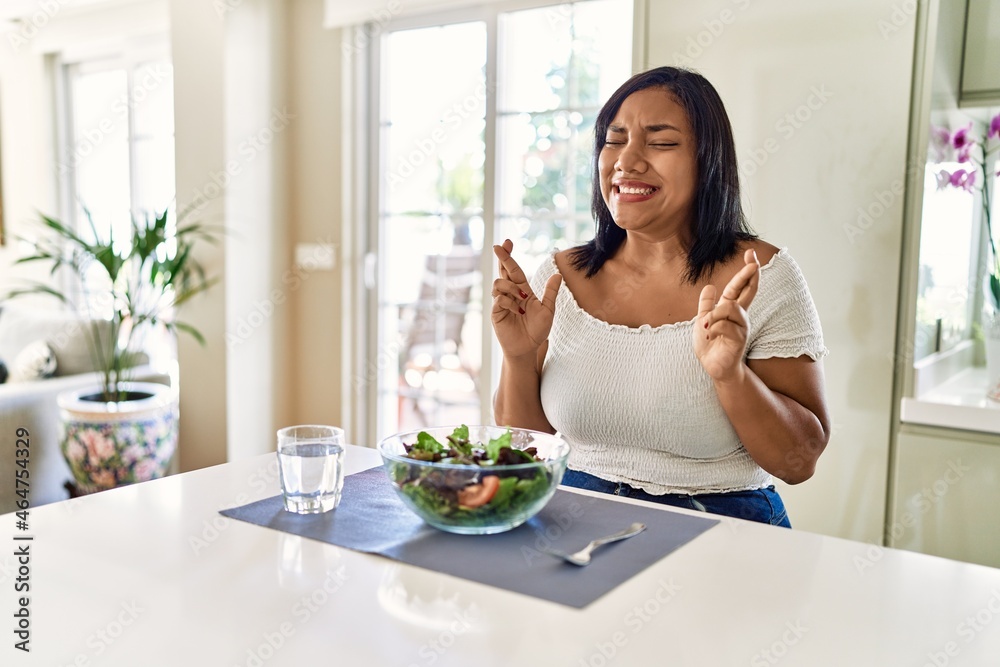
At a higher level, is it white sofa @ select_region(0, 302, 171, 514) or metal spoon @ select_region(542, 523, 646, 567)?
metal spoon @ select_region(542, 523, 646, 567)

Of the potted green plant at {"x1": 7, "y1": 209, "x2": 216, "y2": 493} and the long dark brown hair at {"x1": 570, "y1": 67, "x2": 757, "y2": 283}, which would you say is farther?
the potted green plant at {"x1": 7, "y1": 209, "x2": 216, "y2": 493}

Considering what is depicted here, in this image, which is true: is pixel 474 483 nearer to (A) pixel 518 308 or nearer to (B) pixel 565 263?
(A) pixel 518 308

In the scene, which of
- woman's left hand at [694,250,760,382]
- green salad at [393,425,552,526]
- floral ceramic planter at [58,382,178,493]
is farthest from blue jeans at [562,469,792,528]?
floral ceramic planter at [58,382,178,493]

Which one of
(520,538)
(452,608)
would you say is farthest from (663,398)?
(452,608)

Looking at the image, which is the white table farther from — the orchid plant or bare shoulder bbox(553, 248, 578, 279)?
the orchid plant

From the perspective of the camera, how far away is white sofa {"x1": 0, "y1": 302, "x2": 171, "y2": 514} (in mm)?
3275

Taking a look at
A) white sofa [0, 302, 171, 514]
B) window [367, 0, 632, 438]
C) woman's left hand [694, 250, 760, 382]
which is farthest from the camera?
white sofa [0, 302, 171, 514]

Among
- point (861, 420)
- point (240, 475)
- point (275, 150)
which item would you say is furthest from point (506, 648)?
point (275, 150)

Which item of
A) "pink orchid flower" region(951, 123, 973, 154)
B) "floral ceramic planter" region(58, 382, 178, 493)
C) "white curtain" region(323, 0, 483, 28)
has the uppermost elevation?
"white curtain" region(323, 0, 483, 28)

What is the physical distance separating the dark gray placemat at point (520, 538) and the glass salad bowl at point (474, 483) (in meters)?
0.02

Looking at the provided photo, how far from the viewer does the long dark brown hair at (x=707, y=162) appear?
5.23ft

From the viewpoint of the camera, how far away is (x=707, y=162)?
160 centimetres

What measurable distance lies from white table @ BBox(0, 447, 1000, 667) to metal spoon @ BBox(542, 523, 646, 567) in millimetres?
60

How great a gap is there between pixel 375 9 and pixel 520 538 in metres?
2.70
